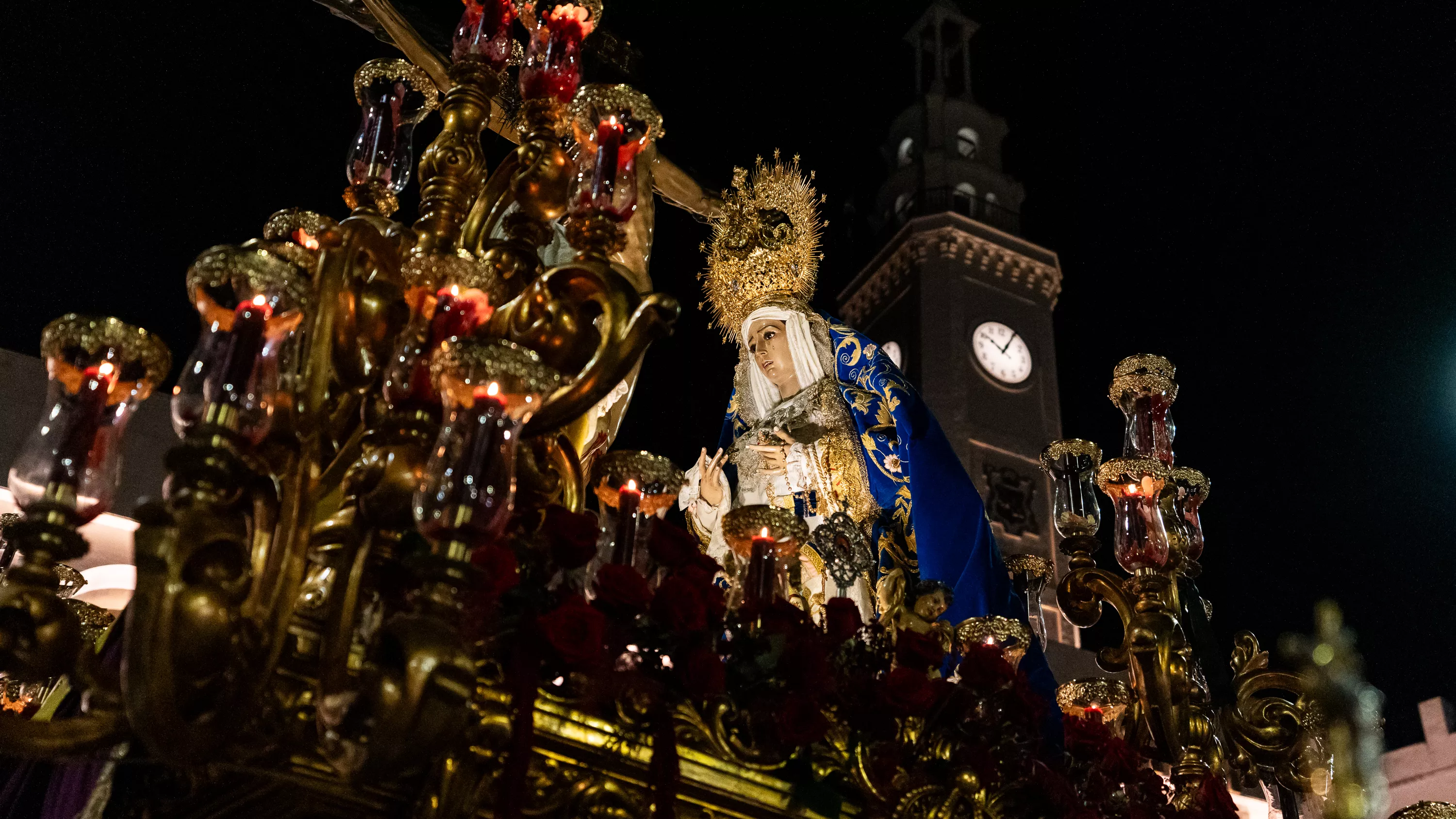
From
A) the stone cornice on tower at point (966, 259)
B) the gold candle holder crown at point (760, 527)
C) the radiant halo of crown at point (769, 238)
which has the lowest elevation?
the gold candle holder crown at point (760, 527)

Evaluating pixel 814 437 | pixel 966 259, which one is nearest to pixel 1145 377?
pixel 814 437

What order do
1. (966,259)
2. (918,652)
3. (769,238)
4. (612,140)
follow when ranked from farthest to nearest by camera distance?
(966,259)
(769,238)
(612,140)
(918,652)

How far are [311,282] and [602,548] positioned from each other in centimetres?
86

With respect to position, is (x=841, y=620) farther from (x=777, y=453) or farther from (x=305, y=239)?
(x=777, y=453)

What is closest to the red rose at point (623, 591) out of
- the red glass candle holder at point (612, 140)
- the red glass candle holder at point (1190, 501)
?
the red glass candle holder at point (612, 140)

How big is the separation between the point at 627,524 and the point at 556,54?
4.06ft

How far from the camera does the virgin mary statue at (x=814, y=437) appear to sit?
4.69 metres

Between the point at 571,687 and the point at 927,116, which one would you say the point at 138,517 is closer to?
the point at 571,687

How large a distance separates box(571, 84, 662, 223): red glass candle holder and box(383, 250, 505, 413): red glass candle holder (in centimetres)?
32

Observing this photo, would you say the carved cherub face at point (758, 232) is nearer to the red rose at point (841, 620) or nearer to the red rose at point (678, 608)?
the red rose at point (841, 620)

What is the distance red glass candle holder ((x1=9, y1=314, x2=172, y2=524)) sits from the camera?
2340mm

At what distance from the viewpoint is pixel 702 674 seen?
8.56 ft

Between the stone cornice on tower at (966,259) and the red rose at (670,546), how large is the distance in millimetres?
29604

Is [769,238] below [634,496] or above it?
above
